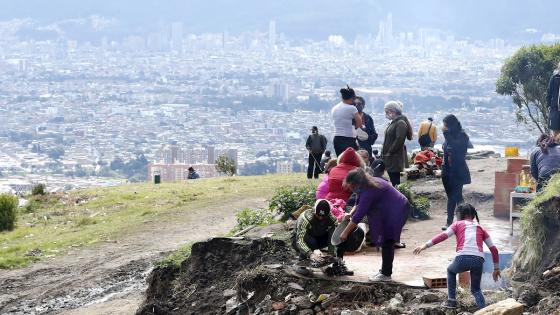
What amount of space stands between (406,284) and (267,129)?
296 feet

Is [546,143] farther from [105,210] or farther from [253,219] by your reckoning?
[105,210]

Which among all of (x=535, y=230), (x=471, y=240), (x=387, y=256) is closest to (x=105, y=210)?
(x=387, y=256)

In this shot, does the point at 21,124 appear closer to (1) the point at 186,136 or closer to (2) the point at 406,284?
(1) the point at 186,136

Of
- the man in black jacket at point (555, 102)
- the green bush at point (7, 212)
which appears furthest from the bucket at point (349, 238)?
the green bush at point (7, 212)

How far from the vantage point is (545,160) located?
1430 centimetres

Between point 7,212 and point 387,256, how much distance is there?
13.3 m

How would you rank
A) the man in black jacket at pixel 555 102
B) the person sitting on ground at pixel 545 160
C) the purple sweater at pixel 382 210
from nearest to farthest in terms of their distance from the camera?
1. the purple sweater at pixel 382 210
2. the person sitting on ground at pixel 545 160
3. the man in black jacket at pixel 555 102

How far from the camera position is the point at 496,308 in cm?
1038

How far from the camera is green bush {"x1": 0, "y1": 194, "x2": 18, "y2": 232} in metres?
23.8

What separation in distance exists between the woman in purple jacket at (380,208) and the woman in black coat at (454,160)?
Answer: 3586 millimetres

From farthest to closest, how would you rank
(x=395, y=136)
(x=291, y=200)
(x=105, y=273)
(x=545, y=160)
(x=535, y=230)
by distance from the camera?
(x=105, y=273)
(x=291, y=200)
(x=395, y=136)
(x=545, y=160)
(x=535, y=230)

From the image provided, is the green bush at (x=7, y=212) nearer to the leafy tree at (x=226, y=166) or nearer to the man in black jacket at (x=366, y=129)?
the man in black jacket at (x=366, y=129)

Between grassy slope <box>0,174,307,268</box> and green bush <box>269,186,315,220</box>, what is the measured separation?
463 cm

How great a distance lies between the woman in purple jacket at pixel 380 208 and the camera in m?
12.1
